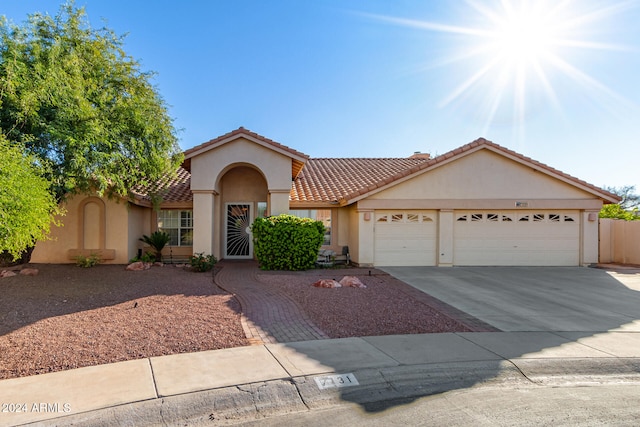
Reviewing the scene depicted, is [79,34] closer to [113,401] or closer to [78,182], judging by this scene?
[78,182]

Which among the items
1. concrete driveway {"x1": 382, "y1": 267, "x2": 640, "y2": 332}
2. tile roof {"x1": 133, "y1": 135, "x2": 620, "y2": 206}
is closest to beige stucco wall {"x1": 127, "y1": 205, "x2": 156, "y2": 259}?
tile roof {"x1": 133, "y1": 135, "x2": 620, "y2": 206}

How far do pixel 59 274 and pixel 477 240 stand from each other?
1520cm

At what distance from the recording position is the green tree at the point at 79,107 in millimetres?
8750

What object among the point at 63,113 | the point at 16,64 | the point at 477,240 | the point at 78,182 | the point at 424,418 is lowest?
the point at 424,418

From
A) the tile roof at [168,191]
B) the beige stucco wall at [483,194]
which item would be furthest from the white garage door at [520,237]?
the tile roof at [168,191]

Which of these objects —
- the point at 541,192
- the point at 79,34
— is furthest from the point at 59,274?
the point at 541,192

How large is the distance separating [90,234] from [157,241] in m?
2.42

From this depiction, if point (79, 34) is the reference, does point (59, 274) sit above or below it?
below

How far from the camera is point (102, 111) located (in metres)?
10.3

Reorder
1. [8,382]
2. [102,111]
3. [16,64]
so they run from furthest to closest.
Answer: [102,111]
[16,64]
[8,382]

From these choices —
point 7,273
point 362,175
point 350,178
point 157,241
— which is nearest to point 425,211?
point 350,178

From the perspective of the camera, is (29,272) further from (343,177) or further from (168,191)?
(343,177)

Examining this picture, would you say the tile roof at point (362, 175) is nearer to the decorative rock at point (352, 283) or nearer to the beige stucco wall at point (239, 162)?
the beige stucco wall at point (239, 162)

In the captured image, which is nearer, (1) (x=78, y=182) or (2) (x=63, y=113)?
(2) (x=63, y=113)
